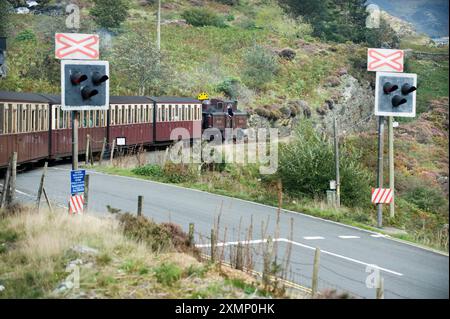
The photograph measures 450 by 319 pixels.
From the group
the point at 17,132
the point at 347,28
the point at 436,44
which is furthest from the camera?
the point at 347,28

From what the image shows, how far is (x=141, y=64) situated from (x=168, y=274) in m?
47.8

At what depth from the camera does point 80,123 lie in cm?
3438

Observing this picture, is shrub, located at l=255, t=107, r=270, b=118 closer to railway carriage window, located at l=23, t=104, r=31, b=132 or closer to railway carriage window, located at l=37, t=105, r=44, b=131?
railway carriage window, located at l=37, t=105, r=44, b=131

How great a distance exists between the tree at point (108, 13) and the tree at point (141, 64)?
1659 cm

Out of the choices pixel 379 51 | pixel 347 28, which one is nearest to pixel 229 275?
pixel 379 51

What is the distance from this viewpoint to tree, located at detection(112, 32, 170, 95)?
57.8m

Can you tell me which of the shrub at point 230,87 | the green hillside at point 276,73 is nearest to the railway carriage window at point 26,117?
the green hillside at point 276,73

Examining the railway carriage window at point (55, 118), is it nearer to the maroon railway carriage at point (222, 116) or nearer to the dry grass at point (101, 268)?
the dry grass at point (101, 268)

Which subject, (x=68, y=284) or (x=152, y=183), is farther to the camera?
(x=152, y=183)

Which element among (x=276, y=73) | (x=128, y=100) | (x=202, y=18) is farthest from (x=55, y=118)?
(x=202, y=18)

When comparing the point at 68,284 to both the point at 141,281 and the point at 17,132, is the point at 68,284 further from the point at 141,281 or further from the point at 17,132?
the point at 17,132

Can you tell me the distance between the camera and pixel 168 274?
11594 mm

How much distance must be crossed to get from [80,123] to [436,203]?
687 inches

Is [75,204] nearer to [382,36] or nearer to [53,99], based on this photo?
[53,99]
